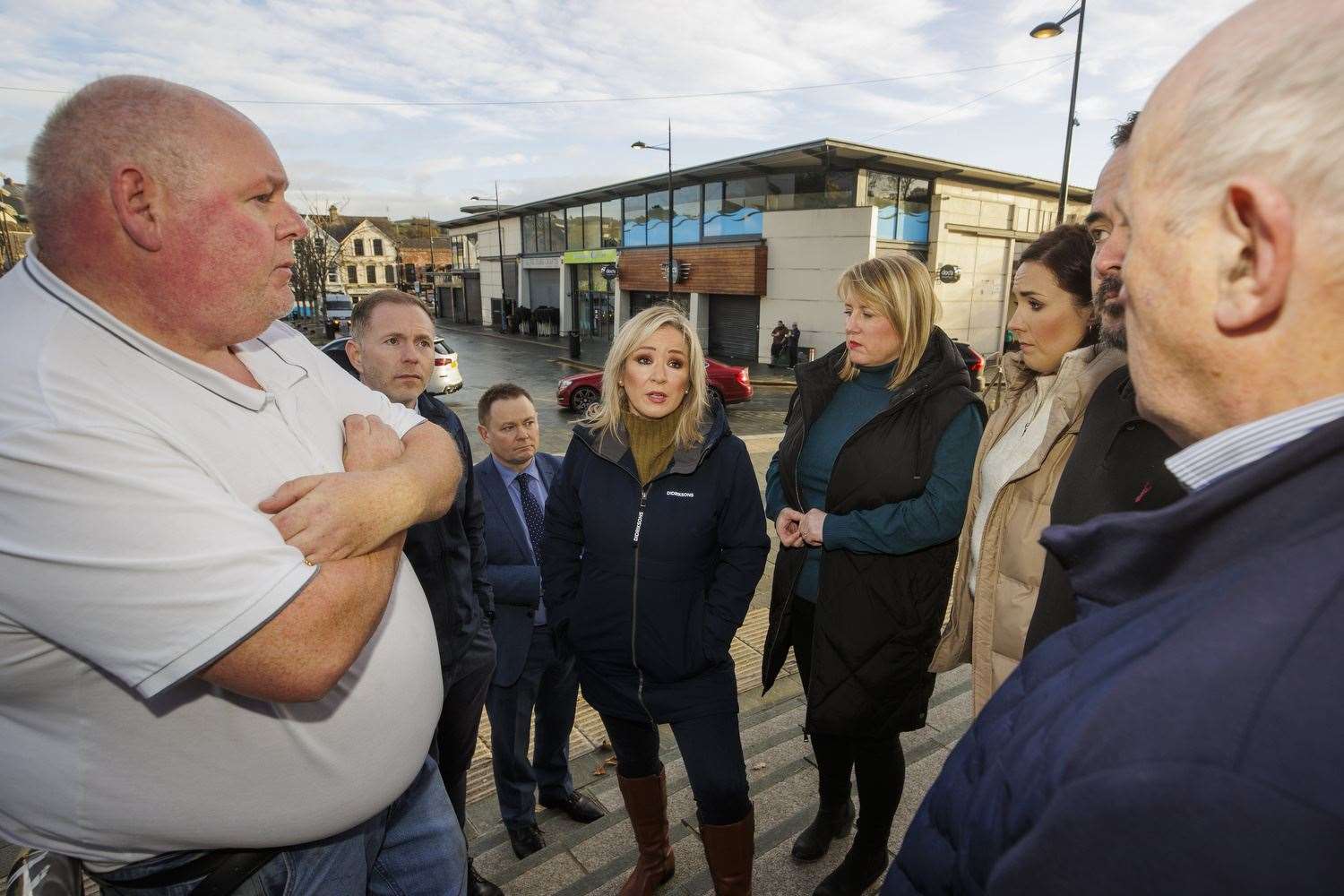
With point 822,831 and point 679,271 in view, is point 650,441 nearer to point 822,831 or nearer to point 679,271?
point 822,831

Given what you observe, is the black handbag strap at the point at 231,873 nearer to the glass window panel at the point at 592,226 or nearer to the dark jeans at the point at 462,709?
the dark jeans at the point at 462,709

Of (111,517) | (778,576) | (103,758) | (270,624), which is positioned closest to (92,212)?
(111,517)

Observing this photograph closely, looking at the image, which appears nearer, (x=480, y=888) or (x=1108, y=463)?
(x=1108, y=463)

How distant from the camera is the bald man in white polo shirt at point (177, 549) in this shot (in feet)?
3.31

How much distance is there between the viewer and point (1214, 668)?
0.56 meters

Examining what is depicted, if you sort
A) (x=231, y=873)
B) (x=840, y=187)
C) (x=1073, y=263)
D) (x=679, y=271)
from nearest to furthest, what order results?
(x=231, y=873)
(x=1073, y=263)
(x=840, y=187)
(x=679, y=271)

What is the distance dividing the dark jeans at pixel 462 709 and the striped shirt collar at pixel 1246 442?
2413 mm

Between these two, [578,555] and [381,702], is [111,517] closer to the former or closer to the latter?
[381,702]

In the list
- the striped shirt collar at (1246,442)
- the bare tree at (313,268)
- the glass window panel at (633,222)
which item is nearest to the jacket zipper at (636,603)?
the striped shirt collar at (1246,442)

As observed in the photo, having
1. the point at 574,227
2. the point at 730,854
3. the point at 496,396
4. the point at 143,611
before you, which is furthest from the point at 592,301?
the point at 143,611

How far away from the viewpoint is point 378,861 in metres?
1.65

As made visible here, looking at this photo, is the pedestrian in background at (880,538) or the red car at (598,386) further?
the red car at (598,386)

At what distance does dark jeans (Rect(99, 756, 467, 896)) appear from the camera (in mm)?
1270

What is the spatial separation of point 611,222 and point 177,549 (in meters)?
32.3
